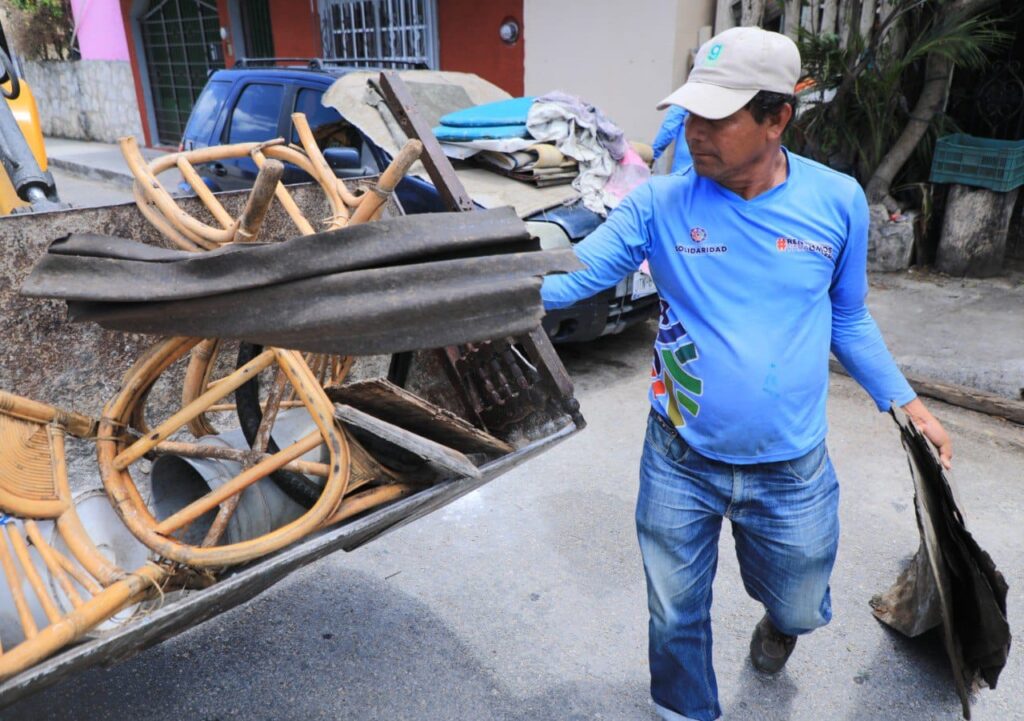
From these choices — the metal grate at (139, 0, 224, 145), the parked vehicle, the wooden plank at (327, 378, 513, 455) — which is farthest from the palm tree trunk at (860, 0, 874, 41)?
the metal grate at (139, 0, 224, 145)

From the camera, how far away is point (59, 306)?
2486 millimetres

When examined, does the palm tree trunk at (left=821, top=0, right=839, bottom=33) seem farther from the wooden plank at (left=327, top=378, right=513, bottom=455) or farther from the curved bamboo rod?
the curved bamboo rod

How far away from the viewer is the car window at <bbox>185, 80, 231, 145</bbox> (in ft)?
19.5

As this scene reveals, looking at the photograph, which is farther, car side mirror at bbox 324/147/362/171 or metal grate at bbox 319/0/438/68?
metal grate at bbox 319/0/438/68

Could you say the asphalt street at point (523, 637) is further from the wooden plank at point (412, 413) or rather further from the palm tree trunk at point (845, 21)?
the palm tree trunk at point (845, 21)

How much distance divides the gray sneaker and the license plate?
8.34 ft

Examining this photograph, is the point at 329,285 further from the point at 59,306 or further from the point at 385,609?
the point at 385,609

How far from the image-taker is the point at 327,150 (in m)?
4.62

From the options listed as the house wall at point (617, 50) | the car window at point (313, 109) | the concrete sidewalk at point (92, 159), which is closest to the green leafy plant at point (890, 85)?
the house wall at point (617, 50)

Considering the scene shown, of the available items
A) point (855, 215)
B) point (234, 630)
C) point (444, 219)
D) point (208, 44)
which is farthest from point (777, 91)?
point (208, 44)

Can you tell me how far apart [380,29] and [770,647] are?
9.93 m

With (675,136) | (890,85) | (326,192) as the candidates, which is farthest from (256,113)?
(890,85)

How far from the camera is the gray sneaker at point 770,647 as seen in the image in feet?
7.89

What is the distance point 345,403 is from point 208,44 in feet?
45.7
